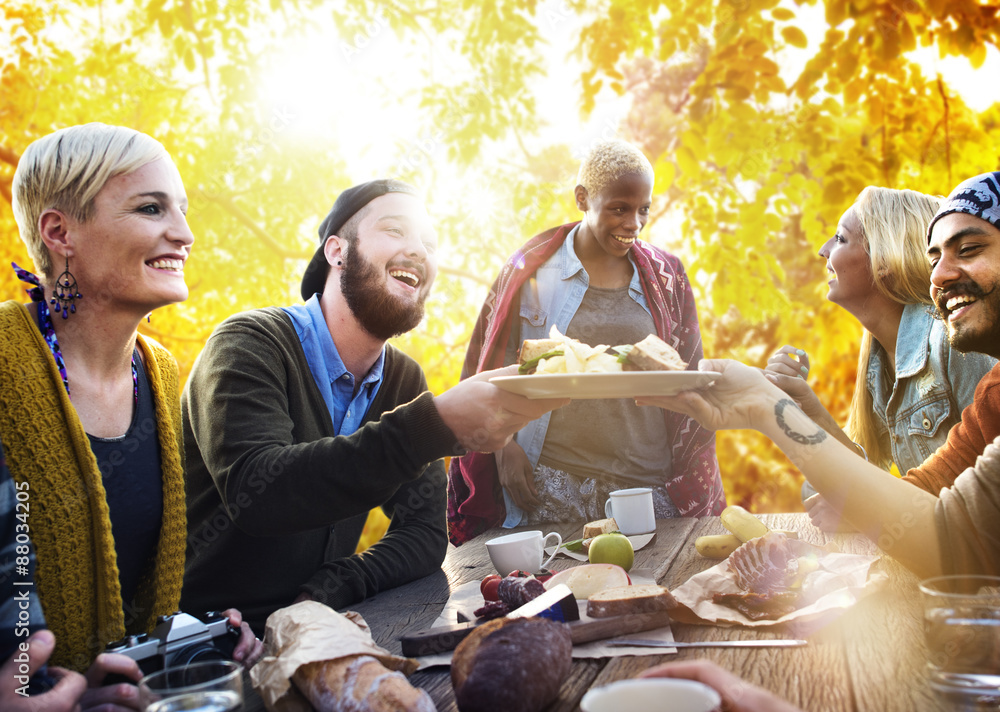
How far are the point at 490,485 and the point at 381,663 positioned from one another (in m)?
2.11

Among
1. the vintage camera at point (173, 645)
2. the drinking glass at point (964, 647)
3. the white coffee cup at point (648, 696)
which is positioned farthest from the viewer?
the vintage camera at point (173, 645)

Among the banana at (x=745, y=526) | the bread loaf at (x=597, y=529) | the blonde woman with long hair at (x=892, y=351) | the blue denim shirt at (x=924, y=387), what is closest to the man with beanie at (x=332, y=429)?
the bread loaf at (x=597, y=529)

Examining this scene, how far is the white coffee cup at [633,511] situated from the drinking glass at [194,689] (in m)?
1.74

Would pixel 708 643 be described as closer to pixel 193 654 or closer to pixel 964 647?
pixel 964 647

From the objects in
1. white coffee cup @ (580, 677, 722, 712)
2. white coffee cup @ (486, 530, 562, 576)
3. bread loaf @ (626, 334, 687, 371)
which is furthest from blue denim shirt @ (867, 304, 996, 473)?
white coffee cup @ (580, 677, 722, 712)

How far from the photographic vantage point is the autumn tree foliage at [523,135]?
4629 mm

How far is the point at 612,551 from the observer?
2062mm

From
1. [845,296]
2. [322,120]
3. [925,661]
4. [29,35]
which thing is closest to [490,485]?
[845,296]

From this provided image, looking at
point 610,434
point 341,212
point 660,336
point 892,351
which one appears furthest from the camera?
point 660,336

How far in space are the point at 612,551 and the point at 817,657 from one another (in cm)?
76

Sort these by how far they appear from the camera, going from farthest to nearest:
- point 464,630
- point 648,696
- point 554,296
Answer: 1. point 554,296
2. point 464,630
3. point 648,696

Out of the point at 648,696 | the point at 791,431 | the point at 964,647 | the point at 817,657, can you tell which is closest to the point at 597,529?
the point at 791,431

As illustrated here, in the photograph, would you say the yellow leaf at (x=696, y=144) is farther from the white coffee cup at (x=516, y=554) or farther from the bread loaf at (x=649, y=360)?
the white coffee cup at (x=516, y=554)

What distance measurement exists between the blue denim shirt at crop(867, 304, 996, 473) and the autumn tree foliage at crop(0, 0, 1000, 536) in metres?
2.00
